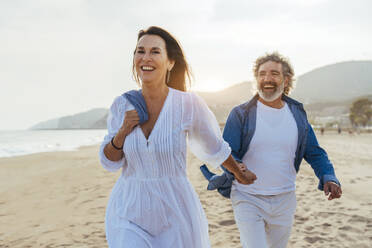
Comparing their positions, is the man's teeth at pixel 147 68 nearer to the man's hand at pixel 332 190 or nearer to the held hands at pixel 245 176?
the held hands at pixel 245 176

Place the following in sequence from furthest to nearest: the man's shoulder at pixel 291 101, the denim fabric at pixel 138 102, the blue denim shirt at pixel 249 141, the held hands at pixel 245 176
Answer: the man's shoulder at pixel 291 101 → the blue denim shirt at pixel 249 141 → the held hands at pixel 245 176 → the denim fabric at pixel 138 102

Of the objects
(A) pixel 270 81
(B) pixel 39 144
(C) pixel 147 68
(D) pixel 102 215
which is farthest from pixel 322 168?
(B) pixel 39 144

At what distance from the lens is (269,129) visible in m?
3.22

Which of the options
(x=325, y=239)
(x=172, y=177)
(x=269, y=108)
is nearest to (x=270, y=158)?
(x=269, y=108)

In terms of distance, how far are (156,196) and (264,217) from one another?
1380 mm

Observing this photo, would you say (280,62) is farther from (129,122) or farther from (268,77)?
(129,122)

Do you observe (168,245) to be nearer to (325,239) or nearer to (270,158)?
(270,158)

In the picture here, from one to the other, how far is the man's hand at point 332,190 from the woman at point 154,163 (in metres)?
1.40

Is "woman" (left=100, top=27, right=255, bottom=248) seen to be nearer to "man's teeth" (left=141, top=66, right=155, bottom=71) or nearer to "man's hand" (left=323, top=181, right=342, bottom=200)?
"man's teeth" (left=141, top=66, right=155, bottom=71)

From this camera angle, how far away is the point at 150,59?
237cm

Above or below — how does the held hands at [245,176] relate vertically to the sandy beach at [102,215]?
above

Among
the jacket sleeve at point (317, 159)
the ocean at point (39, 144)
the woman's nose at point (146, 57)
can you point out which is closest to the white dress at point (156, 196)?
the woman's nose at point (146, 57)

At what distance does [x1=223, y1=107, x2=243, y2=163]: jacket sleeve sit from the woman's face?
1.11 meters

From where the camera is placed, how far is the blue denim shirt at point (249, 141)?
3227mm
